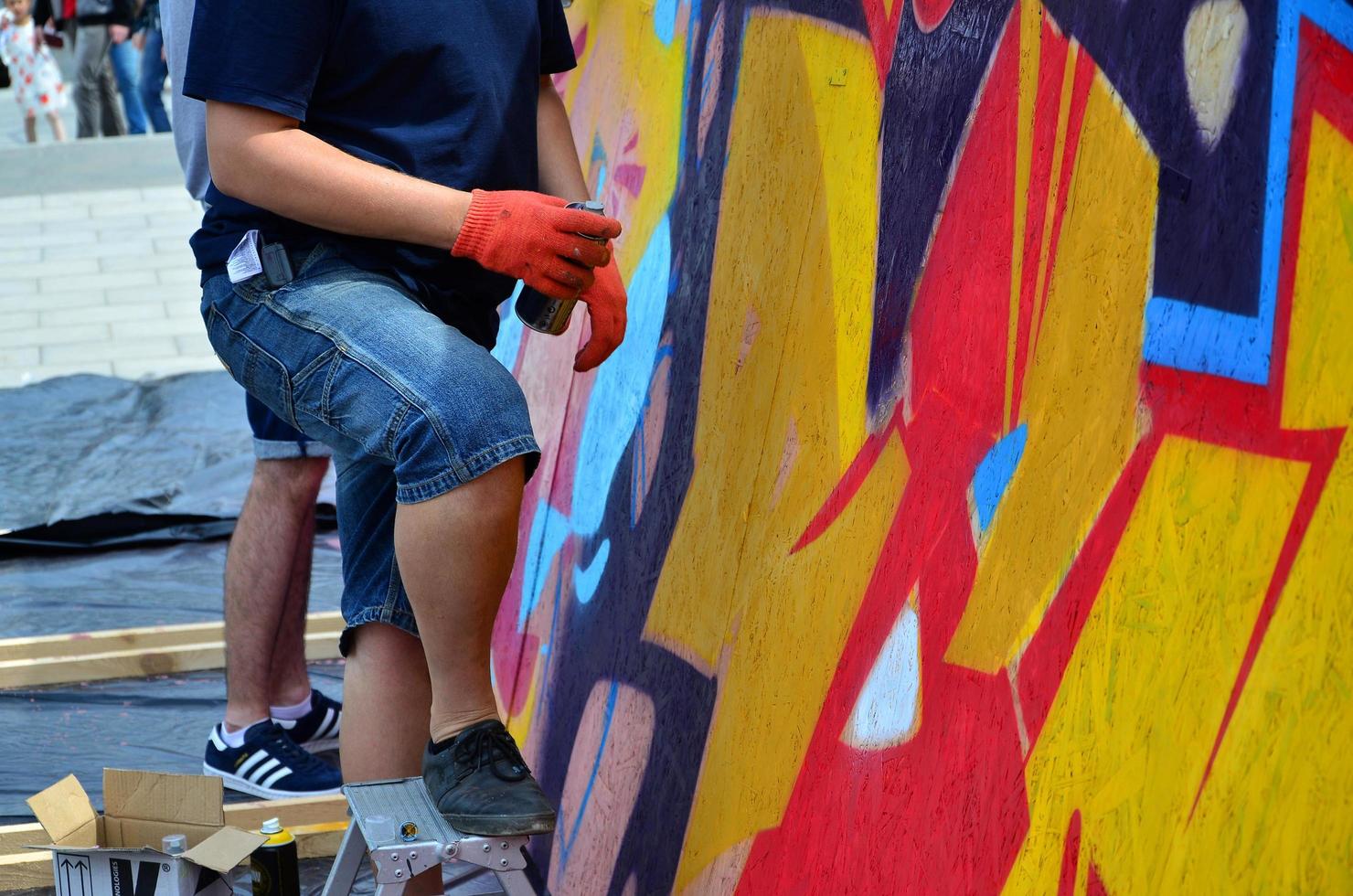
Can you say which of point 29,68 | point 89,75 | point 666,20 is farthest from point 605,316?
point 29,68

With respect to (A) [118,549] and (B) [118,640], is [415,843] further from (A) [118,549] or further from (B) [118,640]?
(A) [118,549]

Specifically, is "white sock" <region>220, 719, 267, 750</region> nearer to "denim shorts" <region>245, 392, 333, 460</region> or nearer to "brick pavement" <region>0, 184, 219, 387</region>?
"denim shorts" <region>245, 392, 333, 460</region>

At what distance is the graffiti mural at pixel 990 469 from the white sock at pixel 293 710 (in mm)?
1202

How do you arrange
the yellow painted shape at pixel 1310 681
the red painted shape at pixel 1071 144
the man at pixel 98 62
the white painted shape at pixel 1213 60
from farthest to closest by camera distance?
1. the man at pixel 98 62
2. the red painted shape at pixel 1071 144
3. the white painted shape at pixel 1213 60
4. the yellow painted shape at pixel 1310 681

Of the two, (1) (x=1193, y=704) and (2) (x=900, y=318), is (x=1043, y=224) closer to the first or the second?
(2) (x=900, y=318)

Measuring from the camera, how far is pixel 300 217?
2162 mm

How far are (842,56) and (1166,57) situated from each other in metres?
0.69

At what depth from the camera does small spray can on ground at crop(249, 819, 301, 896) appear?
260 cm

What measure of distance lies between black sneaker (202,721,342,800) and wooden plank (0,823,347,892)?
172 mm

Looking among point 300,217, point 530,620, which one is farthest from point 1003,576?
point 530,620

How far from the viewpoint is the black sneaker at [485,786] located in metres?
2.09

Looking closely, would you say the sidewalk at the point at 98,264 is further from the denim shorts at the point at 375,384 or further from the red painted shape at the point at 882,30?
the red painted shape at the point at 882,30

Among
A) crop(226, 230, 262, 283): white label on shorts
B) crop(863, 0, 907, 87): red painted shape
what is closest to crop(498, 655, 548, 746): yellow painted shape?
crop(226, 230, 262, 283): white label on shorts

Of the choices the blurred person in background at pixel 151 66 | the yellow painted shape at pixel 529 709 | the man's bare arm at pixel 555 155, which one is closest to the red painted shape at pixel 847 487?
the man's bare arm at pixel 555 155
